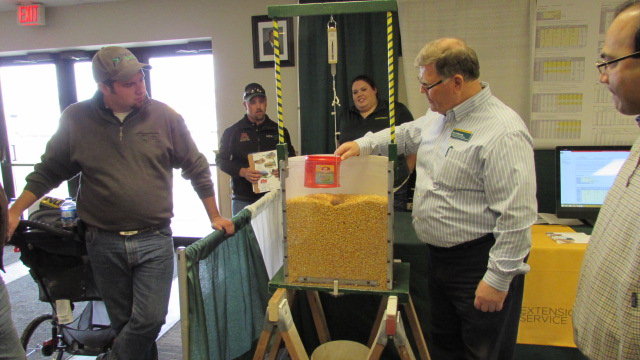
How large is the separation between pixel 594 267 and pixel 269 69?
287 cm

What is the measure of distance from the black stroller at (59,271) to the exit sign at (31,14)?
2.66m

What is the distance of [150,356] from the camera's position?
185cm

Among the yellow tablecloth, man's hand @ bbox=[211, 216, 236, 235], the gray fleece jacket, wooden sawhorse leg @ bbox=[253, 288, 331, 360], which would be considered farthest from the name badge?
the gray fleece jacket

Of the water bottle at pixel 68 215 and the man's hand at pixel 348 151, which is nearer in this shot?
the man's hand at pixel 348 151

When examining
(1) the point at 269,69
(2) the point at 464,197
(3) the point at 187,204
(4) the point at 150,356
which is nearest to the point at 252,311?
(4) the point at 150,356

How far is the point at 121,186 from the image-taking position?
Answer: 1.66 m

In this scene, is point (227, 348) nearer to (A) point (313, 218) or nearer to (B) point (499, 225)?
(A) point (313, 218)

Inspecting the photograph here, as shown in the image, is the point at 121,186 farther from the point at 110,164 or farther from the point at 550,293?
the point at 550,293

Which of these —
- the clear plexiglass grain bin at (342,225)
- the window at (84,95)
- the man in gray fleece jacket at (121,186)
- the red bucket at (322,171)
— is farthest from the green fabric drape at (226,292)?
the window at (84,95)

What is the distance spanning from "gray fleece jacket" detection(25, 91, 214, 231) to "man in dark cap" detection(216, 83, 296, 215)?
1.13 m

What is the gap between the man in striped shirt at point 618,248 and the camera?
0.88m

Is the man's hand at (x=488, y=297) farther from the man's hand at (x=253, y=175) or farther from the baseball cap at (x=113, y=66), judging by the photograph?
the man's hand at (x=253, y=175)

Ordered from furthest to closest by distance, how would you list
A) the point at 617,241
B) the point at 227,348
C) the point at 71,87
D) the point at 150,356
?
1. the point at 71,87
2. the point at 150,356
3. the point at 227,348
4. the point at 617,241

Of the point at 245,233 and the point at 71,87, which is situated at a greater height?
the point at 71,87
